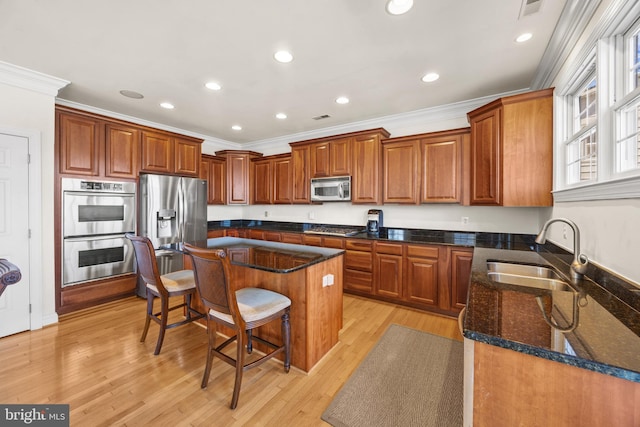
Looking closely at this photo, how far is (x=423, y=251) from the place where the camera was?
314 centimetres

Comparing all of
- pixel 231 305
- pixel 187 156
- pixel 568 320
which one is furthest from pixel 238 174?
pixel 568 320

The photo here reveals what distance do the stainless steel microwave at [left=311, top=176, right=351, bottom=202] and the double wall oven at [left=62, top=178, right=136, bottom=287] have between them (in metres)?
2.62

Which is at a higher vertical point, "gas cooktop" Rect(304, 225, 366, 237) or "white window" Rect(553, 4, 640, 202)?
"white window" Rect(553, 4, 640, 202)

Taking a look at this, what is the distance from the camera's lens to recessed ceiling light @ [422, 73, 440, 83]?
103 inches

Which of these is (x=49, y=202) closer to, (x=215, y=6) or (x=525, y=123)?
(x=215, y=6)

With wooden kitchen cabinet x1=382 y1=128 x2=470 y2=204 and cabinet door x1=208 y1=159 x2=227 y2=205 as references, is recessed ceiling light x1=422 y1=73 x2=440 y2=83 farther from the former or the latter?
cabinet door x1=208 y1=159 x2=227 y2=205

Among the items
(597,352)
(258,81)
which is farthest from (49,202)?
(597,352)

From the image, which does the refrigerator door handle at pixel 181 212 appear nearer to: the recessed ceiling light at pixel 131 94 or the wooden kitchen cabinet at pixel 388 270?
the recessed ceiling light at pixel 131 94

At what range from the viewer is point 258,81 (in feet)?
9.14

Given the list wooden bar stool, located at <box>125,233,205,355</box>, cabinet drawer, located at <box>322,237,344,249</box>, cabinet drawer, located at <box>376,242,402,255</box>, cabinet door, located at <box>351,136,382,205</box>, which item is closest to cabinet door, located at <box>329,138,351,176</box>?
cabinet door, located at <box>351,136,382,205</box>

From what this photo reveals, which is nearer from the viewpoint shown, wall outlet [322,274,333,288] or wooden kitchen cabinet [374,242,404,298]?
wall outlet [322,274,333,288]

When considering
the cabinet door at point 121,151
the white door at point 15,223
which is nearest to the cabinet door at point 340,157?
the cabinet door at point 121,151

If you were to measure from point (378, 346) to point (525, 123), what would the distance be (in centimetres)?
254

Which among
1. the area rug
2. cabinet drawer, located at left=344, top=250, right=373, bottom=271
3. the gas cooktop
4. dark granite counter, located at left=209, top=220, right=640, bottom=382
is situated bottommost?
the area rug
